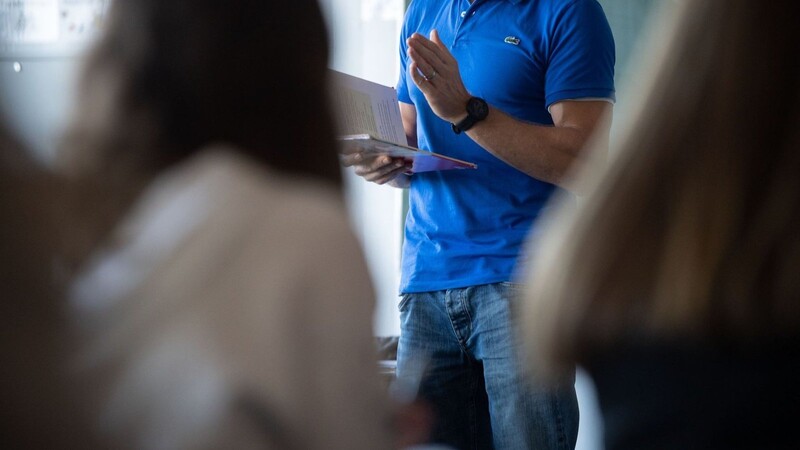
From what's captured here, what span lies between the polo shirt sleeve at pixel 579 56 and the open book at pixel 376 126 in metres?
0.26

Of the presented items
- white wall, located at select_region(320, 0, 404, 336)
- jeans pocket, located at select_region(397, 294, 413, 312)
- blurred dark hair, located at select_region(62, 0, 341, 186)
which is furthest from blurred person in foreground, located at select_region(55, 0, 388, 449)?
white wall, located at select_region(320, 0, 404, 336)

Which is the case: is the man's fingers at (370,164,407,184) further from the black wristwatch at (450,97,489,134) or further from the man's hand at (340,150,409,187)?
the black wristwatch at (450,97,489,134)

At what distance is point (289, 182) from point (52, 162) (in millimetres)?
231

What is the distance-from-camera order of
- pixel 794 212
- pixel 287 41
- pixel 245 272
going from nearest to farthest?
pixel 794 212 < pixel 245 272 < pixel 287 41

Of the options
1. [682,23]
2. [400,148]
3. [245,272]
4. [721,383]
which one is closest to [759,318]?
[721,383]

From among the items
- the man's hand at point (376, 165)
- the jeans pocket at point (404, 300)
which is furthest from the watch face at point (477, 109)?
the jeans pocket at point (404, 300)

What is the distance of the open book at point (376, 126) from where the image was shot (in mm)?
1942

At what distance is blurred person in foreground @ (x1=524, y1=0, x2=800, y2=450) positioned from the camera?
78 centimetres

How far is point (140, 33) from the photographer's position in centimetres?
96

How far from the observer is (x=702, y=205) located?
797 millimetres

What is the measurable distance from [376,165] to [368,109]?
0.14 meters

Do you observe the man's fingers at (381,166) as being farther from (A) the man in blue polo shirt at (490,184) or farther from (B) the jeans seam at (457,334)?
(B) the jeans seam at (457,334)

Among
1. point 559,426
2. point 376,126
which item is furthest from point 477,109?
point 559,426

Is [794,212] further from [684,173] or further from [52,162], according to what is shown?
[52,162]
